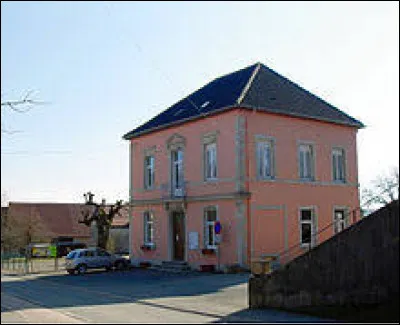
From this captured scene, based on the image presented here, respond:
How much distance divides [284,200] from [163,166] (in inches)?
296

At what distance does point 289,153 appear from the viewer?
2809 centimetres

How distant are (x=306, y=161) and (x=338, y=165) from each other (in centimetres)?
254

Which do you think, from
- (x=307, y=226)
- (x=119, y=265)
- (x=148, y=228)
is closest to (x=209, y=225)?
(x=307, y=226)

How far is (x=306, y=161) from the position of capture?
29.2m

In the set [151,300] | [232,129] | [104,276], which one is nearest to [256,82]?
[232,129]

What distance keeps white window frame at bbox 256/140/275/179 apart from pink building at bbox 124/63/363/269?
0.05m

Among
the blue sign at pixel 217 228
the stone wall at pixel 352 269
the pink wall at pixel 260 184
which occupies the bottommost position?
the stone wall at pixel 352 269

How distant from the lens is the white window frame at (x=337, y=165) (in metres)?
30.4

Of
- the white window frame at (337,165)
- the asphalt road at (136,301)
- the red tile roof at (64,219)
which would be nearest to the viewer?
the asphalt road at (136,301)

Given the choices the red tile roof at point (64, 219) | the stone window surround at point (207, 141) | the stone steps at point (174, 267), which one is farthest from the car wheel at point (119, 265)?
the red tile roof at point (64, 219)

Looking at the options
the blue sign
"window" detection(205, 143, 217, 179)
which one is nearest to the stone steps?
the blue sign

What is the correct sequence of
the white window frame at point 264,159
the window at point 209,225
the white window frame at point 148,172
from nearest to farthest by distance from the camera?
the white window frame at point 264,159 < the window at point 209,225 < the white window frame at point 148,172

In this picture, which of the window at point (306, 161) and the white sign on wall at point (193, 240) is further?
the window at point (306, 161)

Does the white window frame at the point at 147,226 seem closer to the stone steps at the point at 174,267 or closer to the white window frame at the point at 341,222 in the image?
the stone steps at the point at 174,267
